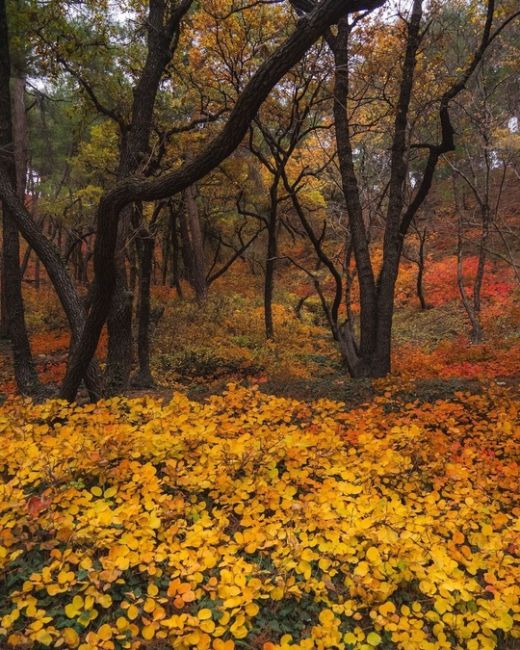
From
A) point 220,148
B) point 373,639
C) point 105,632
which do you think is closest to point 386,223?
point 220,148

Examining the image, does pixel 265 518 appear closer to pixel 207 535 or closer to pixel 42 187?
pixel 207 535

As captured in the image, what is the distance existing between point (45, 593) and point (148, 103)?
696cm

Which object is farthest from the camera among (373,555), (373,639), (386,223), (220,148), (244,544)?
(386,223)

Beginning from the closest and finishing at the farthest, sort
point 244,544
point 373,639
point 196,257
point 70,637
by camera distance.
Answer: point 70,637, point 373,639, point 244,544, point 196,257

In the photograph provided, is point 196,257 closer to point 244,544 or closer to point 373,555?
point 244,544

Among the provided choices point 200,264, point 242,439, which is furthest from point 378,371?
point 200,264

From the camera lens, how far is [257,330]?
16.5 meters

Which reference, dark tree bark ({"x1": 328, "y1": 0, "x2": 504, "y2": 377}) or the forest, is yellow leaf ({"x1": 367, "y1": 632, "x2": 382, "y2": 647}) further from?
dark tree bark ({"x1": 328, "y1": 0, "x2": 504, "y2": 377})

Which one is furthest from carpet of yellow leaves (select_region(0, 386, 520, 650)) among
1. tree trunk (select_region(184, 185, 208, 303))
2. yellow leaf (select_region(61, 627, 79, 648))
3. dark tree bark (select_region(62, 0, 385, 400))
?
tree trunk (select_region(184, 185, 208, 303))

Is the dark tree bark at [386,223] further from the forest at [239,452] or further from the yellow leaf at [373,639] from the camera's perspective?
the yellow leaf at [373,639]

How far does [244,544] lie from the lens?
3.46 m

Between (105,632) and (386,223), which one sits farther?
(386,223)

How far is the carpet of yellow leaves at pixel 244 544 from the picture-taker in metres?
2.74

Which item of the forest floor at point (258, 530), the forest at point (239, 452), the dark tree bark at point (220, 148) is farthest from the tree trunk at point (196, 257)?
the dark tree bark at point (220, 148)
